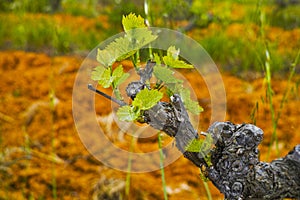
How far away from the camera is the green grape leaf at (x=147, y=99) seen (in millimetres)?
619

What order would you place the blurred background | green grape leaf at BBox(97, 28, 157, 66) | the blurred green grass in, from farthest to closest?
the blurred green grass, the blurred background, green grape leaf at BBox(97, 28, 157, 66)

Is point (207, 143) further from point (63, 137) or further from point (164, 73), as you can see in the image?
point (63, 137)

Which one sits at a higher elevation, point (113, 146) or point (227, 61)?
point (227, 61)

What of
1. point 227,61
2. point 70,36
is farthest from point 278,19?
point 70,36

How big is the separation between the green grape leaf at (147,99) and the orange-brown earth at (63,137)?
739 mm

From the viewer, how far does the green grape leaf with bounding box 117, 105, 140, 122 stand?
0.62 meters

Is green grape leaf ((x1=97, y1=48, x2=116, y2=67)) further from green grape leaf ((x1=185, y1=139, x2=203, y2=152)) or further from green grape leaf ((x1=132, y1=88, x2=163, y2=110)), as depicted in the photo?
green grape leaf ((x1=185, y1=139, x2=203, y2=152))

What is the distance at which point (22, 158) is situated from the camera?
1.89 meters

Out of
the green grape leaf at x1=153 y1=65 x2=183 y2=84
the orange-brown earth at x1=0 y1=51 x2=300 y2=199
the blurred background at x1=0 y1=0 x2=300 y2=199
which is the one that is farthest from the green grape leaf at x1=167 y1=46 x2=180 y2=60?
the orange-brown earth at x1=0 y1=51 x2=300 y2=199

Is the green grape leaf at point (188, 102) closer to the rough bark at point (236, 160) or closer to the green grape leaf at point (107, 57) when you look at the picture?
the rough bark at point (236, 160)

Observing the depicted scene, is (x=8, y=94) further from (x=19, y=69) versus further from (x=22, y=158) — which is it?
(x=22, y=158)

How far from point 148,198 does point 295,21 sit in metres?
2.54

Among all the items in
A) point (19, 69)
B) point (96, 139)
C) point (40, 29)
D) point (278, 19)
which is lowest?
point (96, 139)

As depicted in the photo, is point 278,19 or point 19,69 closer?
point 19,69
